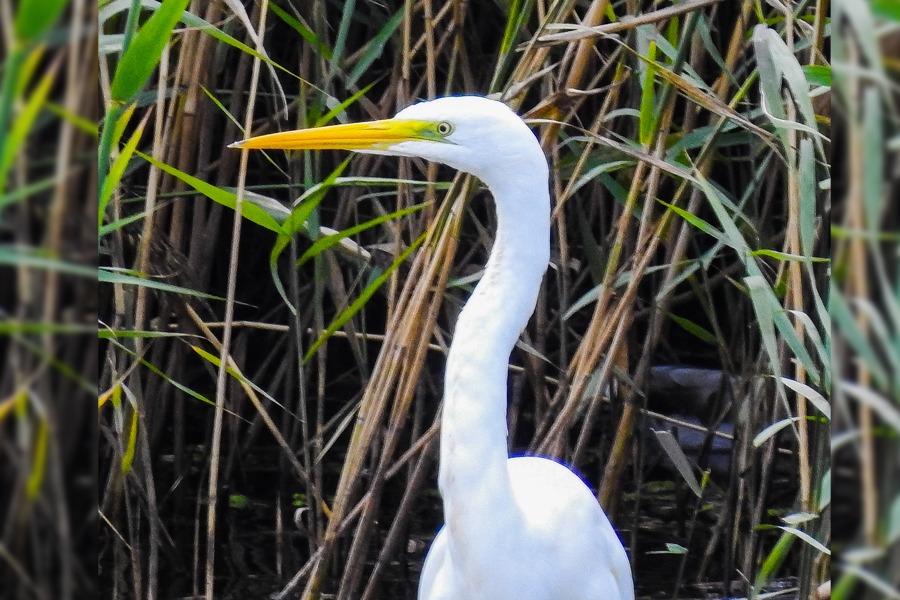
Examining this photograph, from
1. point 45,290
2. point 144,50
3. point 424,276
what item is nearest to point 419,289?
point 424,276

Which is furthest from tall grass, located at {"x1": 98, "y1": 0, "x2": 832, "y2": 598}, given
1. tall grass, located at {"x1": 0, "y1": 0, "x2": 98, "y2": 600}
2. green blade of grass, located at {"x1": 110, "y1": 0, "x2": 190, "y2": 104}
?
tall grass, located at {"x1": 0, "y1": 0, "x2": 98, "y2": 600}

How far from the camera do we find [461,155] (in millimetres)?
937

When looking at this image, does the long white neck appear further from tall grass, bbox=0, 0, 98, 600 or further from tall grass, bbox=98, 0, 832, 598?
tall grass, bbox=0, 0, 98, 600

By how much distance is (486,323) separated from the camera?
908 millimetres

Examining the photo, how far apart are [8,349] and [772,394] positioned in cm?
121

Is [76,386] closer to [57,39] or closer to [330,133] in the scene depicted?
[57,39]

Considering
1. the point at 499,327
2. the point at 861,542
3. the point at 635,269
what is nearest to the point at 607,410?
the point at 635,269

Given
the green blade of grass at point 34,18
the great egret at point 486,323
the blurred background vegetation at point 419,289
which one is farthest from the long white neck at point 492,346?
the green blade of grass at point 34,18

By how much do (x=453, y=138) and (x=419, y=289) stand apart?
33 centimetres

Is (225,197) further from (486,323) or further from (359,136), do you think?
(486,323)

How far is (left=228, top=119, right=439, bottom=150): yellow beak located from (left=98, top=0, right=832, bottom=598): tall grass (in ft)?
0.63

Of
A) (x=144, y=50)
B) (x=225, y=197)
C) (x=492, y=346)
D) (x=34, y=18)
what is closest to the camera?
(x=34, y=18)

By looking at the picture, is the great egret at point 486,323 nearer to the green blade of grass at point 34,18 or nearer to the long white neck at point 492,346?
the long white neck at point 492,346

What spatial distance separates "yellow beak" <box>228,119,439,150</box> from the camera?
0.95 metres
